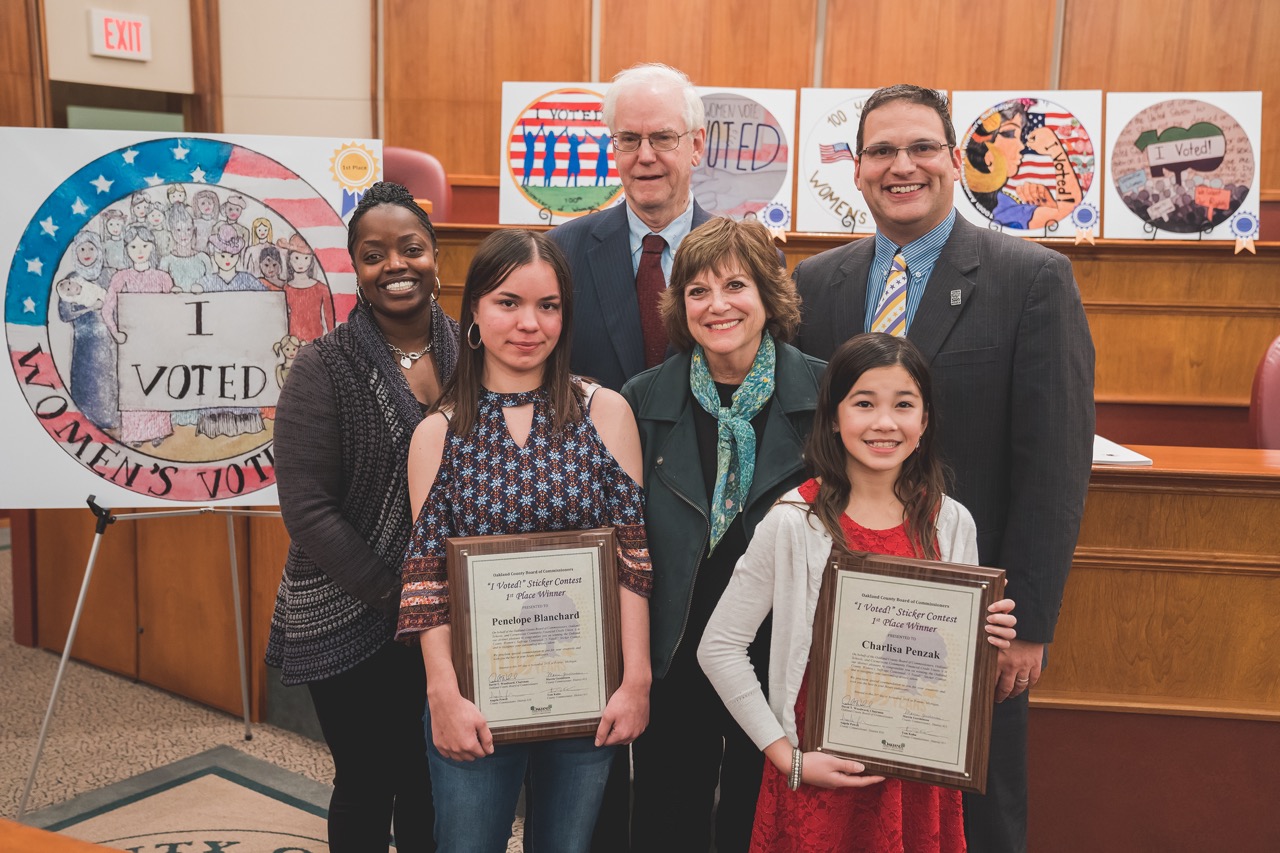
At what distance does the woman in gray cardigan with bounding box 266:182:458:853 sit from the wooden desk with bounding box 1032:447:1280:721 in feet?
4.64

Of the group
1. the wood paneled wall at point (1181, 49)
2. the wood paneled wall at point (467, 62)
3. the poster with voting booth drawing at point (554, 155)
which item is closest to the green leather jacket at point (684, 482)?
the poster with voting booth drawing at point (554, 155)

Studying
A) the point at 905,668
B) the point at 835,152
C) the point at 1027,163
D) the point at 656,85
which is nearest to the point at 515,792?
the point at 905,668

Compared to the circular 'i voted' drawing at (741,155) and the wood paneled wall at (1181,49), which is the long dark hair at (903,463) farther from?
the wood paneled wall at (1181,49)

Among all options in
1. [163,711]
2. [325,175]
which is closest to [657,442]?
[325,175]

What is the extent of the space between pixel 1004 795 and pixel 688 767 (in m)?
0.63

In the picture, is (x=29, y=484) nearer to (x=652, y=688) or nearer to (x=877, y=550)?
(x=652, y=688)

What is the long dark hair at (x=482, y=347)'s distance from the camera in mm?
1536

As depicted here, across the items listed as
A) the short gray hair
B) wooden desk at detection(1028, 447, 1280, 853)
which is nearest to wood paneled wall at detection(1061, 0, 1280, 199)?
wooden desk at detection(1028, 447, 1280, 853)

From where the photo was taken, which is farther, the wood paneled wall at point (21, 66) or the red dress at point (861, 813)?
the wood paneled wall at point (21, 66)

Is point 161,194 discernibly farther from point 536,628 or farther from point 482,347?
point 536,628

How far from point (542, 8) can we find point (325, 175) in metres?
3.66

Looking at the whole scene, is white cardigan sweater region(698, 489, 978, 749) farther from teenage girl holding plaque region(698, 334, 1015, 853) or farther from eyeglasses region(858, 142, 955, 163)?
eyeglasses region(858, 142, 955, 163)

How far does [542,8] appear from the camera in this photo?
18.6 ft

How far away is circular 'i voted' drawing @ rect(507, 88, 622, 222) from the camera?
4.60 meters
